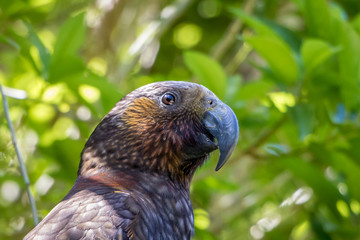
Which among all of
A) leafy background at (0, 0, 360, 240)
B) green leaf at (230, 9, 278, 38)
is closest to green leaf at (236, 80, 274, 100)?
leafy background at (0, 0, 360, 240)

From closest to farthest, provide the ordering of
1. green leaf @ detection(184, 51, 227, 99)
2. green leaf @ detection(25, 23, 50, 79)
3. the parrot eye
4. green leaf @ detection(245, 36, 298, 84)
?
1. the parrot eye
2. green leaf @ detection(25, 23, 50, 79)
3. green leaf @ detection(245, 36, 298, 84)
4. green leaf @ detection(184, 51, 227, 99)

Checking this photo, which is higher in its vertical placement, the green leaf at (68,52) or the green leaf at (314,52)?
the green leaf at (68,52)

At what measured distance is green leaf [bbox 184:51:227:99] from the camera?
3133 millimetres

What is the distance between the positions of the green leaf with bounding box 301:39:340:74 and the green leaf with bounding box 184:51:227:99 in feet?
1.36

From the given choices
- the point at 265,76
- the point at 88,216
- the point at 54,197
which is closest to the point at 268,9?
the point at 265,76

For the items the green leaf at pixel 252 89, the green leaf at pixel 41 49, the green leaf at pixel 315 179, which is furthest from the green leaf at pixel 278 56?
the green leaf at pixel 41 49

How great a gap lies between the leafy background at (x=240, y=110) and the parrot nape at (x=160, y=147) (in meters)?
0.41

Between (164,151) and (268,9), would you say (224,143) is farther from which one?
(268,9)

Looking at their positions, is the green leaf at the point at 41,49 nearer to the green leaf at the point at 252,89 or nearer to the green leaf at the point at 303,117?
the green leaf at the point at 252,89

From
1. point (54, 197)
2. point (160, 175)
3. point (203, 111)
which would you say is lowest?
point (54, 197)

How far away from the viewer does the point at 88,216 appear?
216 centimetres

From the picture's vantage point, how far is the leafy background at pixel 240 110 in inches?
120

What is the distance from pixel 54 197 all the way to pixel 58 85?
0.57 m

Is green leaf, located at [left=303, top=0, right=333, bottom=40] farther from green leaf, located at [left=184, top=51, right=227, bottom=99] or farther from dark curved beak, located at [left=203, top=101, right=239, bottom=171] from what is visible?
dark curved beak, located at [left=203, top=101, right=239, bottom=171]
